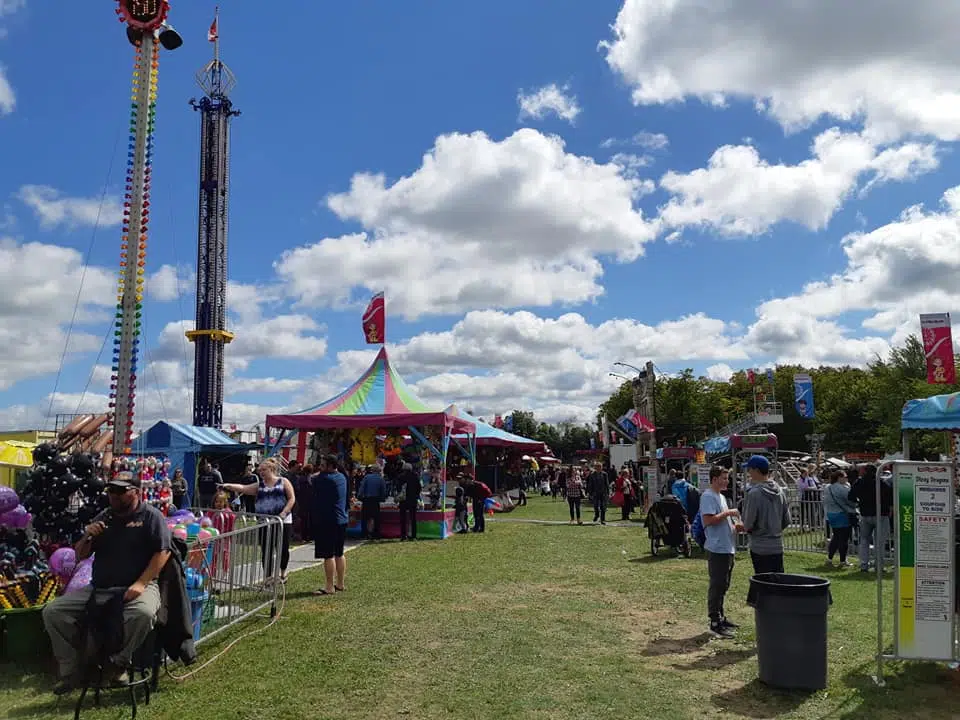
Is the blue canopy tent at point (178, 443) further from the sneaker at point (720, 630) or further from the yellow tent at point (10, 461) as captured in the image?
the sneaker at point (720, 630)

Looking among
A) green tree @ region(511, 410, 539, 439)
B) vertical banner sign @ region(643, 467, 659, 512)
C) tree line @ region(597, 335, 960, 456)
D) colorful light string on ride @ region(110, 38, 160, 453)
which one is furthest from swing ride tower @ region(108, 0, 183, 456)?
green tree @ region(511, 410, 539, 439)

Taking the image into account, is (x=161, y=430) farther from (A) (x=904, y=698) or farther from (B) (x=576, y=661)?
(A) (x=904, y=698)

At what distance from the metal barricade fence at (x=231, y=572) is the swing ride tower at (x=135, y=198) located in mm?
1820

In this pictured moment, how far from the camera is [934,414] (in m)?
10.1

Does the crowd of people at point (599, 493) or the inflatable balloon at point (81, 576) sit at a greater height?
the inflatable balloon at point (81, 576)

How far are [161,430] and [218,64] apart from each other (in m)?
66.7

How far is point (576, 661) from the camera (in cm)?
644

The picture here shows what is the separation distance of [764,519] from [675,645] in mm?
1455

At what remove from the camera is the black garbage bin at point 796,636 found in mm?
5645

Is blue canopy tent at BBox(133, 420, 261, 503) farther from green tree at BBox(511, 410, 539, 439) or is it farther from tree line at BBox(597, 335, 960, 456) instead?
green tree at BBox(511, 410, 539, 439)

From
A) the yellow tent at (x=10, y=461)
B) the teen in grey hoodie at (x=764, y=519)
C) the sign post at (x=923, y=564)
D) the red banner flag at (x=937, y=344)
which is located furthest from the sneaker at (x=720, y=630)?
the red banner flag at (x=937, y=344)

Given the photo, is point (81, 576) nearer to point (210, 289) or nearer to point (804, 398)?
point (804, 398)

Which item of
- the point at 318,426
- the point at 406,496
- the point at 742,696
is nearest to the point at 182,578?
the point at 742,696

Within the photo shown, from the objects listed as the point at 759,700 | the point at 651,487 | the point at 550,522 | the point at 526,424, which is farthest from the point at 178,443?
the point at 526,424
